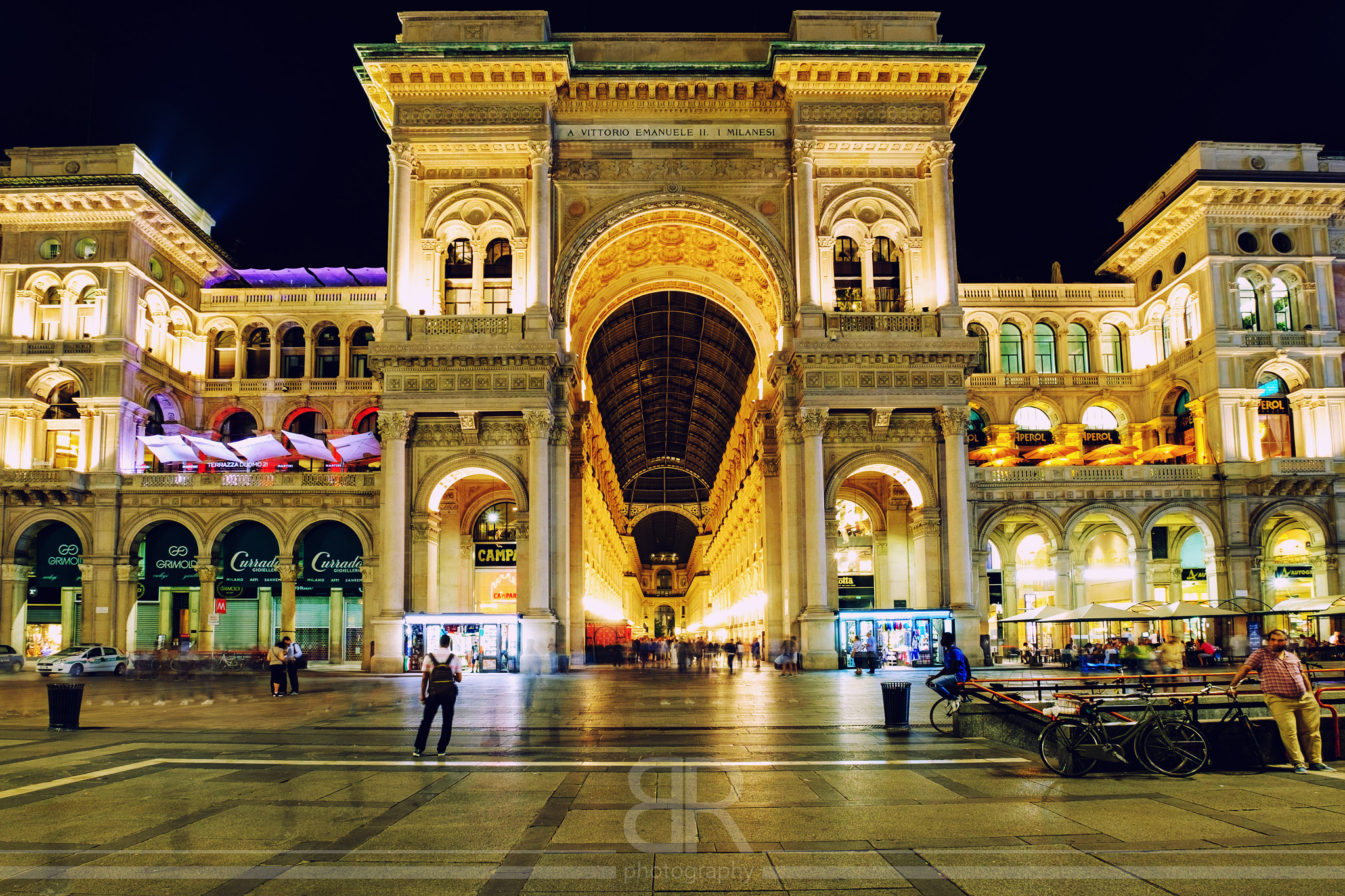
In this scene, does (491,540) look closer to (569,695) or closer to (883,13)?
(569,695)

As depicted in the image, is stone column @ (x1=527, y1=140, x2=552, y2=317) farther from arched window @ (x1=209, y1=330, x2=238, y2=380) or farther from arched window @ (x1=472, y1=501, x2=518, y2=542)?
arched window @ (x1=209, y1=330, x2=238, y2=380)

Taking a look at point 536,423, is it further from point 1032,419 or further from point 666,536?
point 666,536

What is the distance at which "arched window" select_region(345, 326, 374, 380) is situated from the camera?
56.8 m

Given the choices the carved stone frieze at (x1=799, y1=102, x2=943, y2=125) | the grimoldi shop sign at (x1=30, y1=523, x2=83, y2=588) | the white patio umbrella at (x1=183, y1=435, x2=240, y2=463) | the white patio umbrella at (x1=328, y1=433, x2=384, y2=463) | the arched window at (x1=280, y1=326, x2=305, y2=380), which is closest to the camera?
the carved stone frieze at (x1=799, y1=102, x2=943, y2=125)

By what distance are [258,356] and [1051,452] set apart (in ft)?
141

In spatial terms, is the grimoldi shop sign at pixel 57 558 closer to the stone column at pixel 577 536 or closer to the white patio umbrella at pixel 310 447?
the white patio umbrella at pixel 310 447

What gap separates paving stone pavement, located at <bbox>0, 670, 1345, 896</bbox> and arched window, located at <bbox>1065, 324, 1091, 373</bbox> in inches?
1701

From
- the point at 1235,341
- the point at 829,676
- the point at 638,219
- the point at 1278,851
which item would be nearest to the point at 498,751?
the point at 1278,851

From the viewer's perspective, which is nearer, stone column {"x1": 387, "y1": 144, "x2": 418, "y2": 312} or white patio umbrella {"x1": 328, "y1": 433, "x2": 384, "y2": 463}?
stone column {"x1": 387, "y1": 144, "x2": 418, "y2": 312}

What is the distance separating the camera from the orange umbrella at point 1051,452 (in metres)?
51.2

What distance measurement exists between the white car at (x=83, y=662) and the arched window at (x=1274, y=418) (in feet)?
168

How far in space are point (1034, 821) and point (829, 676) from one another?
84.2 ft

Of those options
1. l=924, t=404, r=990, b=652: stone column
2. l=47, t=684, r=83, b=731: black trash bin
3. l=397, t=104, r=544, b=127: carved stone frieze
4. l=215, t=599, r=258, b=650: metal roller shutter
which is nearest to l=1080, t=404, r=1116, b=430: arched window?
l=924, t=404, r=990, b=652: stone column

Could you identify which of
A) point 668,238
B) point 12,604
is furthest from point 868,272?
point 12,604
